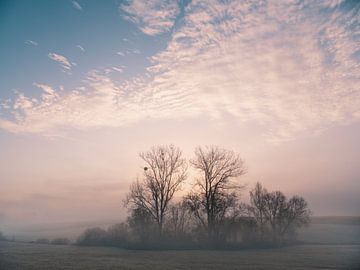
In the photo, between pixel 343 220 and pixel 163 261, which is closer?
pixel 163 261

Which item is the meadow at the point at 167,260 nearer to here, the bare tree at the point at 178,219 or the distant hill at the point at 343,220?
the bare tree at the point at 178,219

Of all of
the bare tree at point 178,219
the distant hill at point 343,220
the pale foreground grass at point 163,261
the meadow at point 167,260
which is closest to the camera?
the pale foreground grass at point 163,261

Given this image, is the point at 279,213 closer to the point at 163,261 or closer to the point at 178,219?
the point at 178,219

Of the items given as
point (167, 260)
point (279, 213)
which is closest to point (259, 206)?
point (279, 213)

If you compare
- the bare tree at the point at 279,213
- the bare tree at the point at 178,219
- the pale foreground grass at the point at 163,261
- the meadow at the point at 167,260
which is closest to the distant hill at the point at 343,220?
the bare tree at the point at 279,213

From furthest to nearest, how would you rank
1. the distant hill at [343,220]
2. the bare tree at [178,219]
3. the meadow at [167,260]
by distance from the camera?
the distant hill at [343,220] → the bare tree at [178,219] → the meadow at [167,260]

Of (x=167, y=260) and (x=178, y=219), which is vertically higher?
(x=178, y=219)

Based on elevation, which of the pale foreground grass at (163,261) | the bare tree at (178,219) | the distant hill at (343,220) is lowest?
the pale foreground grass at (163,261)

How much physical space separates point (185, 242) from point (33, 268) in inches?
1434

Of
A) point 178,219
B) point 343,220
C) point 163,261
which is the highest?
point 343,220

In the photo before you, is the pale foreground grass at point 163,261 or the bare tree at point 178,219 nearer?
the pale foreground grass at point 163,261

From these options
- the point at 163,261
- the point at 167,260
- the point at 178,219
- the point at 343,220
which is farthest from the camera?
the point at 343,220

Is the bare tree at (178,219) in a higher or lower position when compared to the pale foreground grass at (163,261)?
higher

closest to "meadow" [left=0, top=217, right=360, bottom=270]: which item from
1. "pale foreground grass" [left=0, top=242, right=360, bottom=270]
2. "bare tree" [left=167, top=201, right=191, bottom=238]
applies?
"pale foreground grass" [left=0, top=242, right=360, bottom=270]
